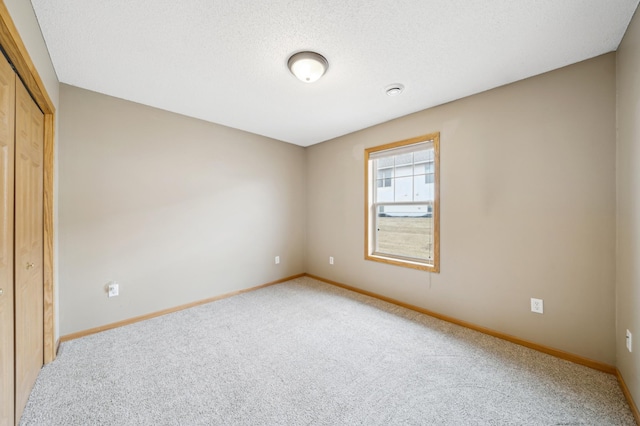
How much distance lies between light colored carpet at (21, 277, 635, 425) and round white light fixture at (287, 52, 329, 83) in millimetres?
2288

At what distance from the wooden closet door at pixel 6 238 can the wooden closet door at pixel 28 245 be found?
3.2 inches

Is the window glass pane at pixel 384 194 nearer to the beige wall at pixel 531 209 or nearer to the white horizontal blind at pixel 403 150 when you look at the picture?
the white horizontal blind at pixel 403 150

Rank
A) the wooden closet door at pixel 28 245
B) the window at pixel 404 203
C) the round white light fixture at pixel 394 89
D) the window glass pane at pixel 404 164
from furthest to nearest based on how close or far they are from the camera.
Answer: the window glass pane at pixel 404 164
the window at pixel 404 203
the round white light fixture at pixel 394 89
the wooden closet door at pixel 28 245

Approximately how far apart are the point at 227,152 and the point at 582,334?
4034 millimetres

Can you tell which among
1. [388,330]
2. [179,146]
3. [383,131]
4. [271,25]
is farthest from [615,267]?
[179,146]

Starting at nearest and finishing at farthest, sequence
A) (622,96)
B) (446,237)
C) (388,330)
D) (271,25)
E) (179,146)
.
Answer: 1. (271,25)
2. (622,96)
3. (388,330)
4. (446,237)
5. (179,146)

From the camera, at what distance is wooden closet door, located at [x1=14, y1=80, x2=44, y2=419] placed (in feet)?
4.69

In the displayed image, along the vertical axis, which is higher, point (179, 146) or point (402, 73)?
point (402, 73)

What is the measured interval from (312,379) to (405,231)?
6.75 ft

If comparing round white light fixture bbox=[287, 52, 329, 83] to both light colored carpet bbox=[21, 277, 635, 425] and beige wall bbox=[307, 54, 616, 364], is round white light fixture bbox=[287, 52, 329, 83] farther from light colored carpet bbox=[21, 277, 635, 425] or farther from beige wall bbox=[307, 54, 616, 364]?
light colored carpet bbox=[21, 277, 635, 425]

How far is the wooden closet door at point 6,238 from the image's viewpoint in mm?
1213

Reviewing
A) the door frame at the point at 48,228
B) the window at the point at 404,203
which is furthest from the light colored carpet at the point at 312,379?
the window at the point at 404,203

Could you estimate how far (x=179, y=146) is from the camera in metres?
2.96

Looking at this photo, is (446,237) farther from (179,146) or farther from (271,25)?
Answer: (179,146)
